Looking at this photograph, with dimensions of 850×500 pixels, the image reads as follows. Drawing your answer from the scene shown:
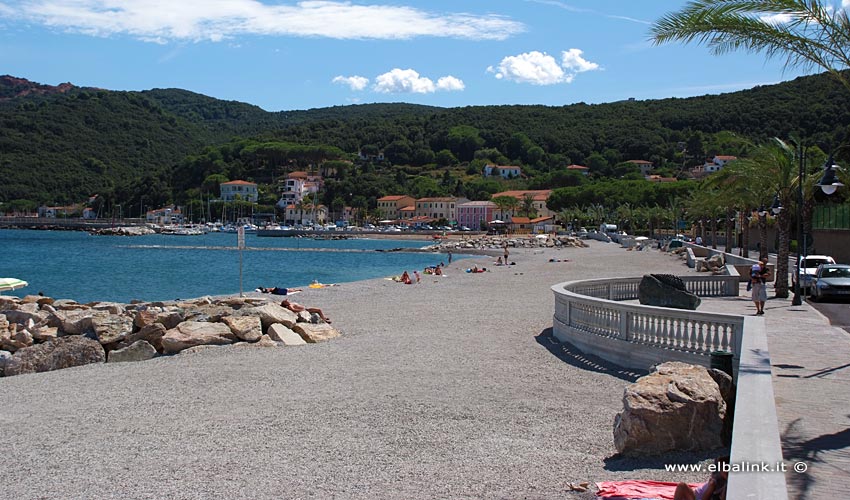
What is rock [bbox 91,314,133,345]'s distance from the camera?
53.5 feet

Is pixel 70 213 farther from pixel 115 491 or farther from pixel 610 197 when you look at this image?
pixel 115 491

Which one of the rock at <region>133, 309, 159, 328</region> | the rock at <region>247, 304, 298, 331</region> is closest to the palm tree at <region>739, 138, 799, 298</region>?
the rock at <region>247, 304, 298, 331</region>

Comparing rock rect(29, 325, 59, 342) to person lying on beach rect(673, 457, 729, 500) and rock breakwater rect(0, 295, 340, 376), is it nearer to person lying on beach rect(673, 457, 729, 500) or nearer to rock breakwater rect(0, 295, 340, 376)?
rock breakwater rect(0, 295, 340, 376)

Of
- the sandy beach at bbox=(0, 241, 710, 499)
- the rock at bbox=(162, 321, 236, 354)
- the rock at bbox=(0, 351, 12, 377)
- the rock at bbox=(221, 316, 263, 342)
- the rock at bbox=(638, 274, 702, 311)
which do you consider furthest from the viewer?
the rock at bbox=(221, 316, 263, 342)

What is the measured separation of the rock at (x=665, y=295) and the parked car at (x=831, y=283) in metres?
8.00

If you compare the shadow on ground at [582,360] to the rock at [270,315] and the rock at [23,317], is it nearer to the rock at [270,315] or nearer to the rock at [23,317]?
the rock at [270,315]

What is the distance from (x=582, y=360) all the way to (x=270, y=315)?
7233mm

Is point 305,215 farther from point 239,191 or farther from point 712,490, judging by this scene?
point 712,490

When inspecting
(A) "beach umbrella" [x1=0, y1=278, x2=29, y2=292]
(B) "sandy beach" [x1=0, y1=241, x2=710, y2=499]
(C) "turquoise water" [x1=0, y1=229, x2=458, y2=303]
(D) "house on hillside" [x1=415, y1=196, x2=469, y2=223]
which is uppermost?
(D) "house on hillside" [x1=415, y1=196, x2=469, y2=223]

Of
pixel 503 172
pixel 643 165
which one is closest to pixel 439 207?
pixel 503 172

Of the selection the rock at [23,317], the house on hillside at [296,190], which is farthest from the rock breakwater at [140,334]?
the house on hillside at [296,190]

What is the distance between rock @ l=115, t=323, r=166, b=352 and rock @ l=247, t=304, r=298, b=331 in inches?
74.0

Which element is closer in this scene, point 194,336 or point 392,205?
point 194,336

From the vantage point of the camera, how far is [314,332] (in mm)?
17547
